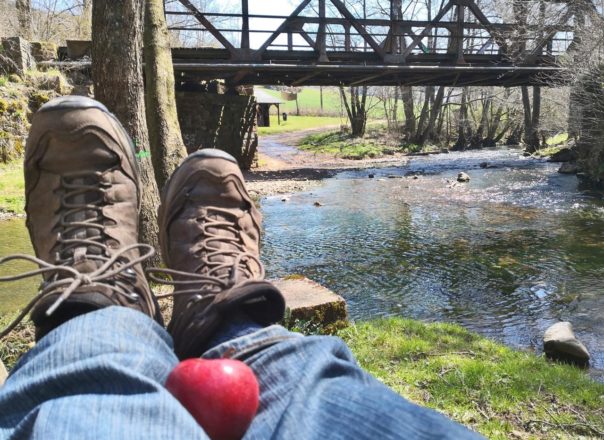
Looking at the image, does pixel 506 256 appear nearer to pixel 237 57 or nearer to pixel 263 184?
pixel 263 184

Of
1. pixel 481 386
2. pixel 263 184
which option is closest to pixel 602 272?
pixel 481 386

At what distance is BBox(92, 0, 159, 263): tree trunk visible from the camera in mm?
3170

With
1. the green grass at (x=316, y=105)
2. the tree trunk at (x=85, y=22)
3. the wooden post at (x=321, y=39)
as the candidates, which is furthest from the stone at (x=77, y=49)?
the green grass at (x=316, y=105)

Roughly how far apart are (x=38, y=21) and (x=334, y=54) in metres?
10.7

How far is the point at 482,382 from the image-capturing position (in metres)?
2.61

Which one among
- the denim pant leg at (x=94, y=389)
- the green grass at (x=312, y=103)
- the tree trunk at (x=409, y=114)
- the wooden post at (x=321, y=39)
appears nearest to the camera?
the denim pant leg at (x=94, y=389)

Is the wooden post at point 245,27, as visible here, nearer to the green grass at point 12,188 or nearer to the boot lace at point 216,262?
the green grass at point 12,188

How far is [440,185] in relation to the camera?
12.9 metres

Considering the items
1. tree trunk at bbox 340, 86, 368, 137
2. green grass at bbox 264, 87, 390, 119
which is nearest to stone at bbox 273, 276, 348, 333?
tree trunk at bbox 340, 86, 368, 137

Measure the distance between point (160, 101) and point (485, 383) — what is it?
2.88m

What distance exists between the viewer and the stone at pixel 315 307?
9.65 feet

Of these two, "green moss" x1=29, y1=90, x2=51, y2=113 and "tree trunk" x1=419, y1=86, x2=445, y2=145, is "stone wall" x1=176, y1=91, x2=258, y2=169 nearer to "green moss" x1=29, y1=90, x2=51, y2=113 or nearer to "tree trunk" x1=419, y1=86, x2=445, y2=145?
"green moss" x1=29, y1=90, x2=51, y2=113

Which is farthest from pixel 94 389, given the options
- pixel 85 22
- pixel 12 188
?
pixel 85 22

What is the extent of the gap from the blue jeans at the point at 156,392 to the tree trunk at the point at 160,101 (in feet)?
8.80
